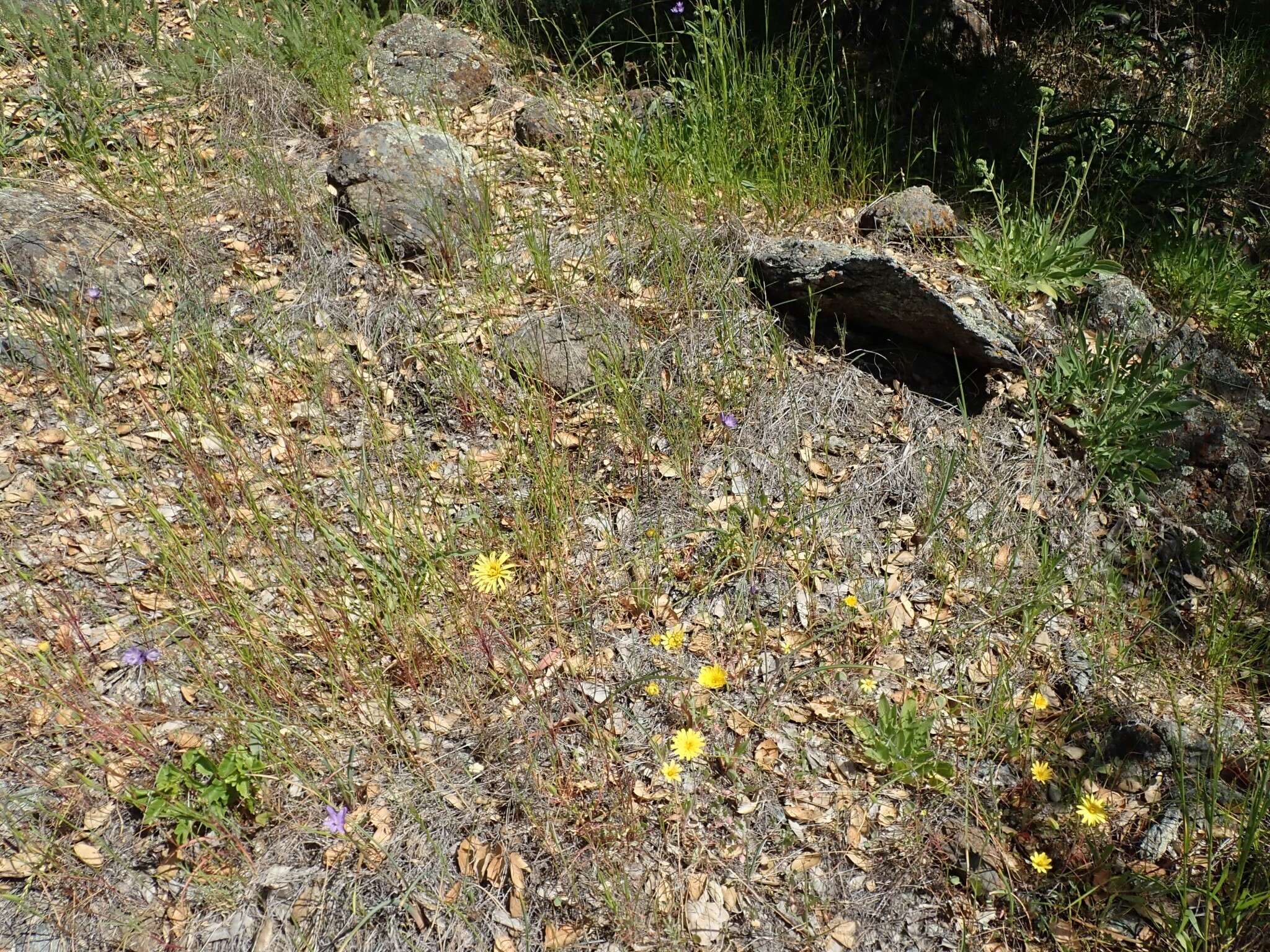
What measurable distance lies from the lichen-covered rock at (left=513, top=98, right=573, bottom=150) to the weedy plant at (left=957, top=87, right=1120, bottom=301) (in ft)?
6.73

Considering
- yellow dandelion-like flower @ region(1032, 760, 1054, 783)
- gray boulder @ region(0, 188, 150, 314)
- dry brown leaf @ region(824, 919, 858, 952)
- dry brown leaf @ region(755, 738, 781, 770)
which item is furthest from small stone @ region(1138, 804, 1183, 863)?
gray boulder @ region(0, 188, 150, 314)

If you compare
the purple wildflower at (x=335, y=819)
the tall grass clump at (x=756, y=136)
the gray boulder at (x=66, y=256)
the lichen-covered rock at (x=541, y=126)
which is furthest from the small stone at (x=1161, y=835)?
the gray boulder at (x=66, y=256)

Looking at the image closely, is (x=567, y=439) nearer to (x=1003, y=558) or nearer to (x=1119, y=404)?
(x=1003, y=558)

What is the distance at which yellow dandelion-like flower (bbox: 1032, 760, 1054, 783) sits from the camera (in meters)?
2.18

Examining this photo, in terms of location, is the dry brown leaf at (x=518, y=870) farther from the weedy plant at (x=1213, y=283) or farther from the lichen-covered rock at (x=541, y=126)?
the lichen-covered rock at (x=541, y=126)

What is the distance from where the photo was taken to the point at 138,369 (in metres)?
3.33

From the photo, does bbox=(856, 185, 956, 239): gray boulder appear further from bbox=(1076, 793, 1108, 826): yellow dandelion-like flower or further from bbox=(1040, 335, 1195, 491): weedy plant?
bbox=(1076, 793, 1108, 826): yellow dandelion-like flower

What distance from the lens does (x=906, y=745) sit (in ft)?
7.27

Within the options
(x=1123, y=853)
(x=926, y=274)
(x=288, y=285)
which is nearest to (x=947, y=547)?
(x=1123, y=853)

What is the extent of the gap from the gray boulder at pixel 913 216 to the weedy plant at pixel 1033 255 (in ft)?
0.41

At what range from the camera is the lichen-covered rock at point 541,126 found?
14.0 feet

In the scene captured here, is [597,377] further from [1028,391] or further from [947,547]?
[1028,391]

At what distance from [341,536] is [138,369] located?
131cm

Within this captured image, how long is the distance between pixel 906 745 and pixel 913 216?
2347mm
